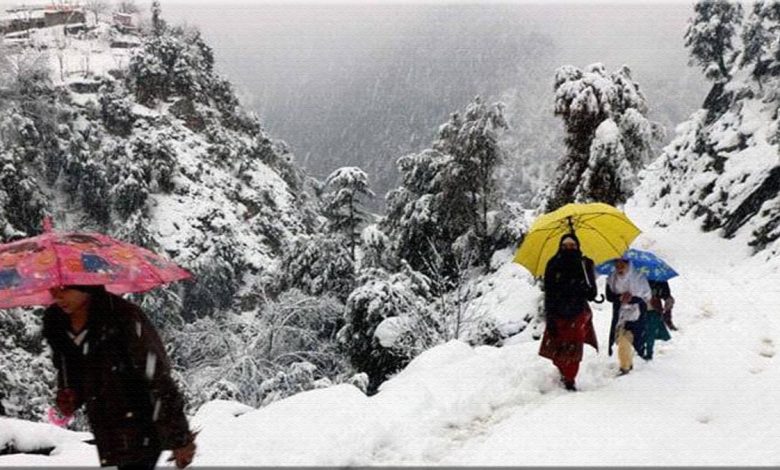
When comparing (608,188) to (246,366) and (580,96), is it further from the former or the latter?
(246,366)

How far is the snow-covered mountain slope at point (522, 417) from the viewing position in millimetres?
4594

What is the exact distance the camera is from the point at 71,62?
57.9 metres

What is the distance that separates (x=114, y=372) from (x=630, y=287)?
563 centimetres

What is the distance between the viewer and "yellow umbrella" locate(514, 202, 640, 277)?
6758 mm

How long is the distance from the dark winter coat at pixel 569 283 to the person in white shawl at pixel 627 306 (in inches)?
33.9

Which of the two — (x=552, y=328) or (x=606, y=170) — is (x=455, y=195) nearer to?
(x=606, y=170)

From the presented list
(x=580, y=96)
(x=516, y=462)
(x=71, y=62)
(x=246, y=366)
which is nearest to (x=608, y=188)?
(x=580, y=96)

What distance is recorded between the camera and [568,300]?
20.5 feet

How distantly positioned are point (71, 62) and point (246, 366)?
176 feet

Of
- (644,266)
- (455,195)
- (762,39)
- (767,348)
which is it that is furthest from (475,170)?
(644,266)

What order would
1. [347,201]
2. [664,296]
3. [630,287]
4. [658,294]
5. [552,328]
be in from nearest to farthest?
[552,328], [630,287], [658,294], [664,296], [347,201]

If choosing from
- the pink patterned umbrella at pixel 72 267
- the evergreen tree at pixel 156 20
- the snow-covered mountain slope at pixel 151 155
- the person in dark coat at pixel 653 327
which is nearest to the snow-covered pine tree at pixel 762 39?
the person in dark coat at pixel 653 327

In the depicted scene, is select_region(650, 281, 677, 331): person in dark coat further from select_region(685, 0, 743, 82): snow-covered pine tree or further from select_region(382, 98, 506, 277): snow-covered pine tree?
select_region(685, 0, 743, 82): snow-covered pine tree

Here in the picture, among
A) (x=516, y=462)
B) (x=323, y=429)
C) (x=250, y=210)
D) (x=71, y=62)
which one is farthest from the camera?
(x=71, y=62)
